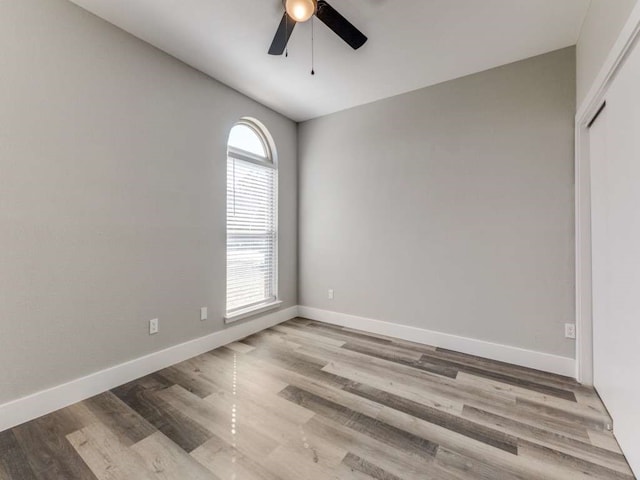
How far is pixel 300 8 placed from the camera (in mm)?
1532

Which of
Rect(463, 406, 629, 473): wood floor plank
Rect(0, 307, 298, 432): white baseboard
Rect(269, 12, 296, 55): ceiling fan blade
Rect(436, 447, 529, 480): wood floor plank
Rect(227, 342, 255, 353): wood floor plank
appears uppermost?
Rect(269, 12, 296, 55): ceiling fan blade

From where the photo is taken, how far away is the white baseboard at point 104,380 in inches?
64.9

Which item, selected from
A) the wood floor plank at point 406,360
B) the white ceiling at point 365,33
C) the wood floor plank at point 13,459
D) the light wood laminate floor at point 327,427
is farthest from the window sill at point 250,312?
the white ceiling at point 365,33

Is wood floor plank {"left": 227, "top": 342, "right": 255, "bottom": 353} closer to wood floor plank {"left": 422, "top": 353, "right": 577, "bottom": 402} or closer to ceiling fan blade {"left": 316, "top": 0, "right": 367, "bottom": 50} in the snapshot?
wood floor plank {"left": 422, "top": 353, "right": 577, "bottom": 402}

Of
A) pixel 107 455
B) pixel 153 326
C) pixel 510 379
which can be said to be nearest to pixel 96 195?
pixel 153 326

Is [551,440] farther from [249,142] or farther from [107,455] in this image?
[249,142]

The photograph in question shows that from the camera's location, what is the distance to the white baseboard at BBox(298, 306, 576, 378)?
90.0 inches

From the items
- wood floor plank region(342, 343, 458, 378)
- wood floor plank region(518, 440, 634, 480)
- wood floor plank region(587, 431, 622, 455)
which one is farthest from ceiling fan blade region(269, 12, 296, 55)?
wood floor plank region(587, 431, 622, 455)

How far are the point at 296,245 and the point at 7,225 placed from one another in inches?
108

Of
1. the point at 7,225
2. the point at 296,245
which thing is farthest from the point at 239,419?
the point at 296,245

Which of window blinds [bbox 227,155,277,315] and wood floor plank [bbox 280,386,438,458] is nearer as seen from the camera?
wood floor plank [bbox 280,386,438,458]

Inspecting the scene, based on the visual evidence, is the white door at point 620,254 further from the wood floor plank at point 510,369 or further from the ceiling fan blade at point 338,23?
the ceiling fan blade at point 338,23

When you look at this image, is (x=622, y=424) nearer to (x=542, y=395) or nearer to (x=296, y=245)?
(x=542, y=395)

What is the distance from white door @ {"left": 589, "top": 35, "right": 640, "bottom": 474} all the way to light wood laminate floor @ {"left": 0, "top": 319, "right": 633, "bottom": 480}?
0.24 meters
